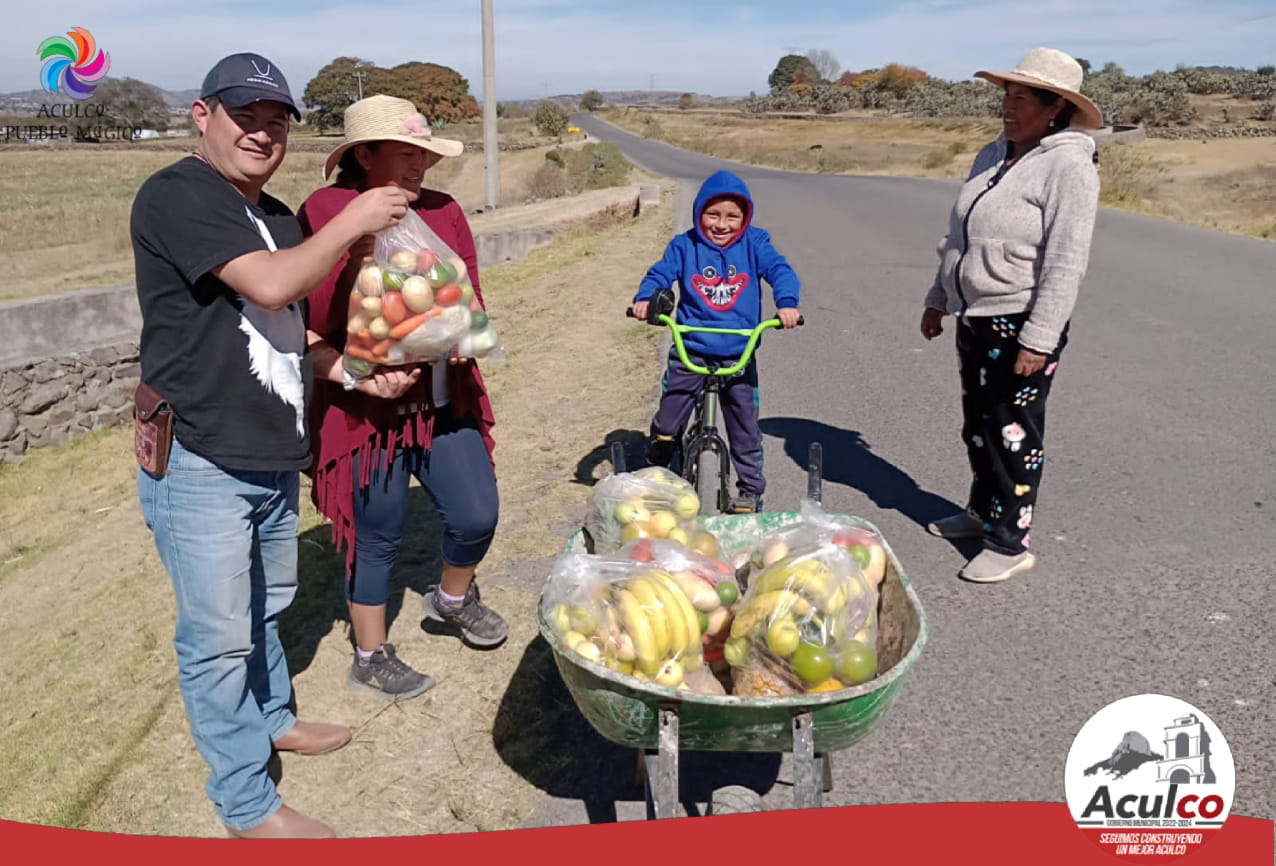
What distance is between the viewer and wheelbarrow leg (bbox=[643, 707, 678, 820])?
2335 millimetres

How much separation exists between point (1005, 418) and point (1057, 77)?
1.36m

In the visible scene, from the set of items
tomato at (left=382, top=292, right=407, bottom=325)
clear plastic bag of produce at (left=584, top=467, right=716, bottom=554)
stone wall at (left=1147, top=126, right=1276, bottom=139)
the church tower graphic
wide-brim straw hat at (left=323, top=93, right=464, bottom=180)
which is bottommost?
the church tower graphic

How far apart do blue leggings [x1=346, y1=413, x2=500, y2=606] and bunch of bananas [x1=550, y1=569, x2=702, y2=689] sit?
100cm

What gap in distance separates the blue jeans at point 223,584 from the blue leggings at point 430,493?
1.26ft

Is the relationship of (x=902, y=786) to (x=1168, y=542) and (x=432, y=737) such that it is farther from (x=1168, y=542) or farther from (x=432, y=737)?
(x=1168, y=542)

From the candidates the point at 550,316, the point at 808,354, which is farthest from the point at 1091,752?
the point at 550,316

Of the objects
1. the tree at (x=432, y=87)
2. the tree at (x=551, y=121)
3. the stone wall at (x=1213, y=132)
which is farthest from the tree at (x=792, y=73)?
the stone wall at (x=1213, y=132)

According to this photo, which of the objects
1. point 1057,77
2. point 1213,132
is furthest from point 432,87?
point 1057,77

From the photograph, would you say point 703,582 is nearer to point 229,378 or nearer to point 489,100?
point 229,378

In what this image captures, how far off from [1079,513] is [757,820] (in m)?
3.28

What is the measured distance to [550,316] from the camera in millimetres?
10617

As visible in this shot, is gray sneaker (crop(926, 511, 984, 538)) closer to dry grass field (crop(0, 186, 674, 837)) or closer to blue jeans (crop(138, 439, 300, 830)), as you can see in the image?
dry grass field (crop(0, 186, 674, 837))

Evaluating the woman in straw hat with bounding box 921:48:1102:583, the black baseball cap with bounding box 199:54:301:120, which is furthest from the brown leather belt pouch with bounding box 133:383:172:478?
the woman in straw hat with bounding box 921:48:1102:583

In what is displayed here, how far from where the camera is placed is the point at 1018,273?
410 cm
